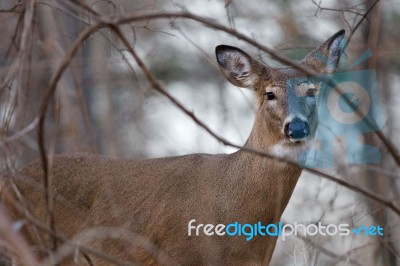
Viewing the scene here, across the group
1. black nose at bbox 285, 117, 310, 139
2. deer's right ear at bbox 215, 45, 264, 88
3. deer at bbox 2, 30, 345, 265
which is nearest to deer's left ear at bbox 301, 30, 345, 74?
deer at bbox 2, 30, 345, 265

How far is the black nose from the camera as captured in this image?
20.4ft

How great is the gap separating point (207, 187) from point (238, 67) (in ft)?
3.38

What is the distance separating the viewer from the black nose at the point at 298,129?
6211 millimetres

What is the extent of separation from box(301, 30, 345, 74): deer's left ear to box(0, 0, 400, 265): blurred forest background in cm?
24

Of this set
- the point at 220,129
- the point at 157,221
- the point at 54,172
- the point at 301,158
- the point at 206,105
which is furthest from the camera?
the point at 206,105

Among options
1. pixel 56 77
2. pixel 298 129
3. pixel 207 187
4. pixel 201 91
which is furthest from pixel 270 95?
pixel 201 91

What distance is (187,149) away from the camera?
35.4 ft

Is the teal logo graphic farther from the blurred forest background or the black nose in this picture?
the blurred forest background

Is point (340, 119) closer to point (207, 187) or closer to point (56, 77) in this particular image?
point (207, 187)

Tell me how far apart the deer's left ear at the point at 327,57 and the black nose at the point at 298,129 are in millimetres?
847

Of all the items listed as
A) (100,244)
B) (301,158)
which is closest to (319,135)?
(301,158)

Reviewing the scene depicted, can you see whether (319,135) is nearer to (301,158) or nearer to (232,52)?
(301,158)

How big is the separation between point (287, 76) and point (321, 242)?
4.67ft

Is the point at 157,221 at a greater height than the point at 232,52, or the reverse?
the point at 232,52
